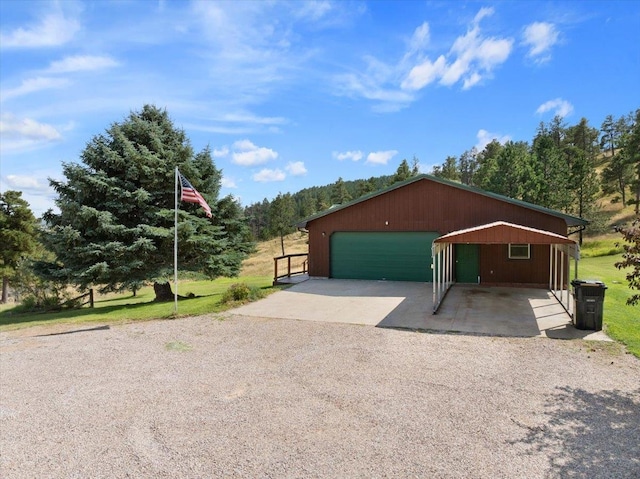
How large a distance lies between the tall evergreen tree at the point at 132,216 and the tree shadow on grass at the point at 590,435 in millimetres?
13203

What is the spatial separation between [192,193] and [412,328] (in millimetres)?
7533

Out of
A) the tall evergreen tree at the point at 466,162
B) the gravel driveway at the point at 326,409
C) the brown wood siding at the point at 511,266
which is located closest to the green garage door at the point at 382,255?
the brown wood siding at the point at 511,266

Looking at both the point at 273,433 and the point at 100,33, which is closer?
the point at 273,433

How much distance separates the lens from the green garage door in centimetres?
1631

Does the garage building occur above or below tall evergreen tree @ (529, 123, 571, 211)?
below

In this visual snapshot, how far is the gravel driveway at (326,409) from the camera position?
3.91m

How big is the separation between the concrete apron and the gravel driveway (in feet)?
3.14

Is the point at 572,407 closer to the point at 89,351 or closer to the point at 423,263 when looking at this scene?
the point at 89,351

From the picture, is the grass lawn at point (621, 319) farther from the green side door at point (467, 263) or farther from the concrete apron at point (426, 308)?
the green side door at point (467, 263)

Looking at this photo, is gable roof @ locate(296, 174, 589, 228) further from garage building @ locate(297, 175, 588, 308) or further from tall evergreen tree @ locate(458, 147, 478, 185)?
tall evergreen tree @ locate(458, 147, 478, 185)

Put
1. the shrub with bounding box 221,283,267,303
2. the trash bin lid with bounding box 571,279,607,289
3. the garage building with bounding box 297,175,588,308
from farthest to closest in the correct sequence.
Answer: the garage building with bounding box 297,175,588,308, the shrub with bounding box 221,283,267,303, the trash bin lid with bounding box 571,279,607,289

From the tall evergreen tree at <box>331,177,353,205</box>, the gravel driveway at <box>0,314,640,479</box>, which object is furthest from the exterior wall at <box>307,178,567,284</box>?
the tall evergreen tree at <box>331,177,353,205</box>

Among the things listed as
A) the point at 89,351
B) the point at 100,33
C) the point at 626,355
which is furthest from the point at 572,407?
the point at 100,33

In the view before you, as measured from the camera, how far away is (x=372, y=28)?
39.4 feet
